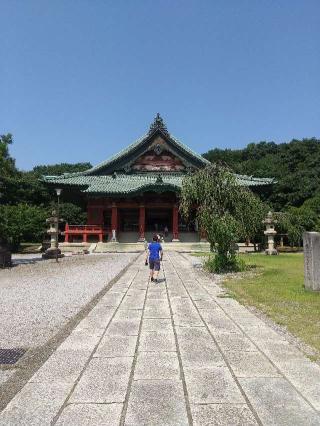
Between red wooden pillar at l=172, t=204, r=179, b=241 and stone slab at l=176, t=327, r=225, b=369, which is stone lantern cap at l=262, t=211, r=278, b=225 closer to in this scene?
red wooden pillar at l=172, t=204, r=179, b=241

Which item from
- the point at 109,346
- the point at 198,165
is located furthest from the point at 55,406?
the point at 198,165

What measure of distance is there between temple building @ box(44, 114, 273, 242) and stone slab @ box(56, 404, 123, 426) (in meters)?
29.2

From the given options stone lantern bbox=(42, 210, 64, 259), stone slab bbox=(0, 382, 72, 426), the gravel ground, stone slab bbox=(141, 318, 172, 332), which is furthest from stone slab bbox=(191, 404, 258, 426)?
stone lantern bbox=(42, 210, 64, 259)

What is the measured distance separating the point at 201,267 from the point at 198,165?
22634 mm

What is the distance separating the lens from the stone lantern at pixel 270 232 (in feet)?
85.1

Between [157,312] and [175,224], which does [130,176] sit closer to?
[175,224]

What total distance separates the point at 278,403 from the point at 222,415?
580 millimetres

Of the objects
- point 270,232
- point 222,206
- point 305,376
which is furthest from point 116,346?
point 270,232

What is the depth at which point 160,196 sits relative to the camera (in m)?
35.8

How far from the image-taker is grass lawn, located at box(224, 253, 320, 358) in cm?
636

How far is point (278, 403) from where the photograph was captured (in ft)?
11.6

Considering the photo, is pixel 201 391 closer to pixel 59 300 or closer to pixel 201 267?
pixel 59 300

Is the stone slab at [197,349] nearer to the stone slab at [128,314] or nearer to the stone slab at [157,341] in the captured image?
the stone slab at [157,341]

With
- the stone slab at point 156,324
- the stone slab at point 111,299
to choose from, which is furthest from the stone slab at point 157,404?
the stone slab at point 111,299
